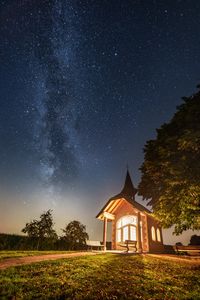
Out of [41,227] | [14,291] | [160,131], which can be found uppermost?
[160,131]

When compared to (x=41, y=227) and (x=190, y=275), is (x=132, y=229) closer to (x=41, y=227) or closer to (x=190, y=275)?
(x=41, y=227)

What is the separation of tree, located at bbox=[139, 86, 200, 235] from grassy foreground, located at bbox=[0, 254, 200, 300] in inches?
164

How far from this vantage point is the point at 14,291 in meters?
5.78

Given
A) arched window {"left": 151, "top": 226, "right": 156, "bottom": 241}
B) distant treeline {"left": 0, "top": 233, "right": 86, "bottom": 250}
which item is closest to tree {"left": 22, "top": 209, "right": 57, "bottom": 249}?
distant treeline {"left": 0, "top": 233, "right": 86, "bottom": 250}

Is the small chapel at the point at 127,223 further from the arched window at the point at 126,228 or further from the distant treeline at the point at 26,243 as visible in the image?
the distant treeline at the point at 26,243

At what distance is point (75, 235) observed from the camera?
92.7 ft

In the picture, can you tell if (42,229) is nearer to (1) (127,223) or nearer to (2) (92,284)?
(1) (127,223)

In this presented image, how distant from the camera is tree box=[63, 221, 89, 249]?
2803cm

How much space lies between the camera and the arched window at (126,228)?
2472cm

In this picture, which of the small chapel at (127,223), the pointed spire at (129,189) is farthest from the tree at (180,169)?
the pointed spire at (129,189)

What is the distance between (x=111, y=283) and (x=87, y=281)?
2.57 feet

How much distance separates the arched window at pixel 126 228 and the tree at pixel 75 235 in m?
5.37

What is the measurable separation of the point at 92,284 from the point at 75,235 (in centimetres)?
2298

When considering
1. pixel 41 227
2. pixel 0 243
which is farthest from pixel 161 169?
pixel 0 243
